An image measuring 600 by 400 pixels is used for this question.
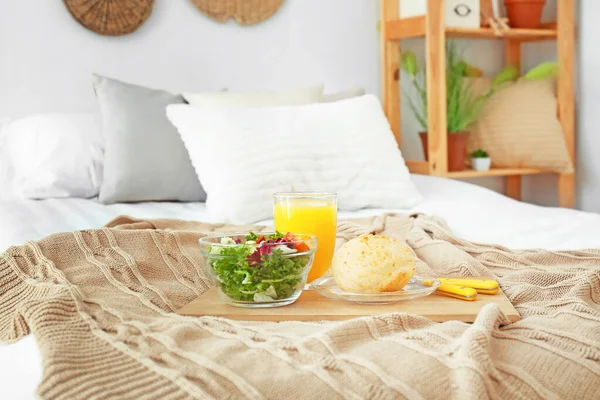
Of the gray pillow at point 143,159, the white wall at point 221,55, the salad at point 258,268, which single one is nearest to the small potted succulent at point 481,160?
the white wall at point 221,55

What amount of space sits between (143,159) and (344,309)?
52.2 inches

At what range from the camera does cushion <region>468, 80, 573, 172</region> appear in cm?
307

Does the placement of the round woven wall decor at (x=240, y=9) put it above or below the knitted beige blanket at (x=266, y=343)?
above

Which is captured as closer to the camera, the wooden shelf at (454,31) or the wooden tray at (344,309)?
the wooden tray at (344,309)

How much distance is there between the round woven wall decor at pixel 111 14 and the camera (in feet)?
8.68

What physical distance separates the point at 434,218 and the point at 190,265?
617 mm

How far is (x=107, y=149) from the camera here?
2254 millimetres

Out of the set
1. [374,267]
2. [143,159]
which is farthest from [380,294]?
[143,159]

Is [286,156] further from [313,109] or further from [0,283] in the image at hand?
[0,283]

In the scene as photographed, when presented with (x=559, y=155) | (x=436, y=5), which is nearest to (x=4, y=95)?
(x=436, y=5)

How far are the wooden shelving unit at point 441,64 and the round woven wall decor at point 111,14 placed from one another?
950 millimetres

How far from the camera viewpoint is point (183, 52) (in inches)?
111

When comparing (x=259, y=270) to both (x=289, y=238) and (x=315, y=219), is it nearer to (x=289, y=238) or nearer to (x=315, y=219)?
(x=289, y=238)

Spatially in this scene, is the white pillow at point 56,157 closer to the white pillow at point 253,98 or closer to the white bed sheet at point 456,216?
the white bed sheet at point 456,216
